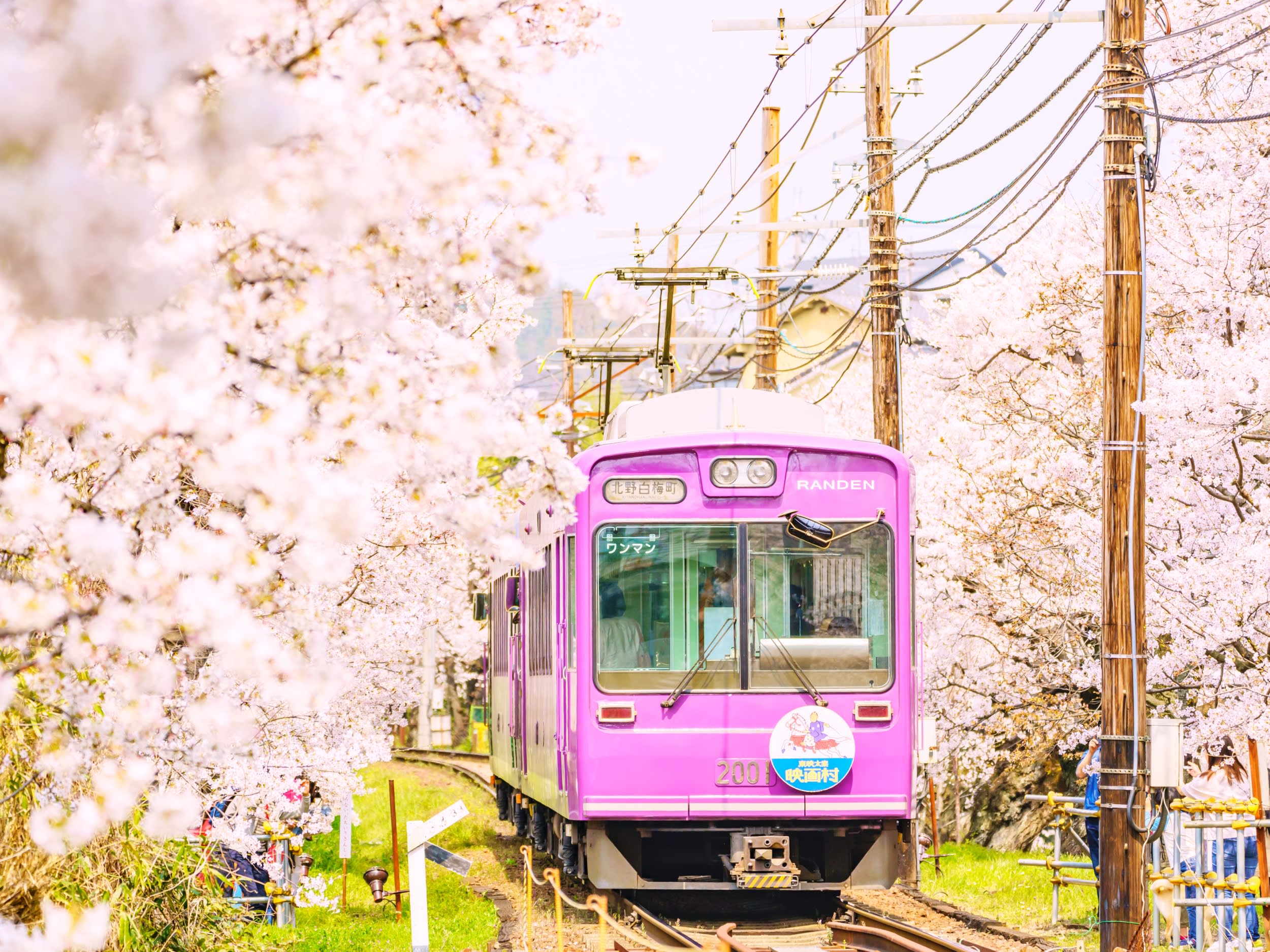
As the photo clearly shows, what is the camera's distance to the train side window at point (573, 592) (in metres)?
11.2

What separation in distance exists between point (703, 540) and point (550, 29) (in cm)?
609

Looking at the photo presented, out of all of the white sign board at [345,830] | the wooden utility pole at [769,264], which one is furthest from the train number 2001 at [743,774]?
the wooden utility pole at [769,264]

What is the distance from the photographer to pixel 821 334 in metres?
58.2

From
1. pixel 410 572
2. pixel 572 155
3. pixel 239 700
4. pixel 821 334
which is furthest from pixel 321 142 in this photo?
pixel 821 334

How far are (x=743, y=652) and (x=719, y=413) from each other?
75.6 inches

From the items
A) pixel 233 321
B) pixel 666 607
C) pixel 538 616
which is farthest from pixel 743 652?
pixel 233 321

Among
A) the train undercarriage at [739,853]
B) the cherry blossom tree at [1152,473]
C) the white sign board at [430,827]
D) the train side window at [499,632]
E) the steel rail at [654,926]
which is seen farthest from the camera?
the train side window at [499,632]

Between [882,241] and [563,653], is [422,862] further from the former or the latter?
[882,241]

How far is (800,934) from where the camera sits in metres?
11.1

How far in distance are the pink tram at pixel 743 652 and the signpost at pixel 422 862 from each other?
1561 mm

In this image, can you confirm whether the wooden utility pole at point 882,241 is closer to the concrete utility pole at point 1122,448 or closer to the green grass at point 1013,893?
the green grass at point 1013,893

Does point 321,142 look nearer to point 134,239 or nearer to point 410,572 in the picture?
point 134,239

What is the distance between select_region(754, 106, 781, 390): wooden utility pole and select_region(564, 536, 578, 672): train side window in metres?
9.29

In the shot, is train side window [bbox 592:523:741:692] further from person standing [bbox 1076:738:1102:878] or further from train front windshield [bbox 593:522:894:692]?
person standing [bbox 1076:738:1102:878]
